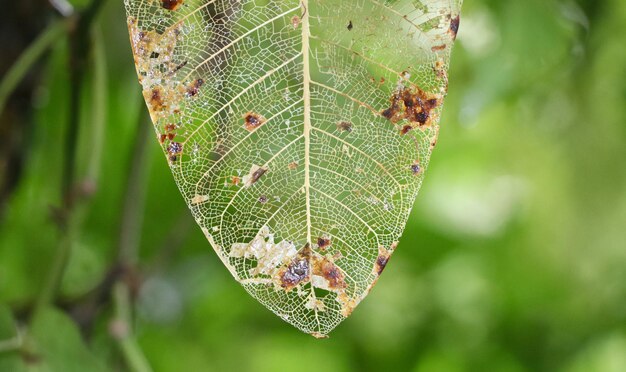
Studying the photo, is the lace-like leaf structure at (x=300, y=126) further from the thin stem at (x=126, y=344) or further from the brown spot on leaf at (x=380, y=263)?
the thin stem at (x=126, y=344)

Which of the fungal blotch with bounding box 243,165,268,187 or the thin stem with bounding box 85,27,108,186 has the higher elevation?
the fungal blotch with bounding box 243,165,268,187

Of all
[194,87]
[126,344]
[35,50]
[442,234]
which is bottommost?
[442,234]

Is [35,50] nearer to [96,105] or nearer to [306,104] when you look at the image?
[96,105]

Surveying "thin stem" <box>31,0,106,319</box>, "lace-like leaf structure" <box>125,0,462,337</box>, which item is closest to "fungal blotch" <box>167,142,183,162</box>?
"lace-like leaf structure" <box>125,0,462,337</box>

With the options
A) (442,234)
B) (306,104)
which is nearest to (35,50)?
(306,104)

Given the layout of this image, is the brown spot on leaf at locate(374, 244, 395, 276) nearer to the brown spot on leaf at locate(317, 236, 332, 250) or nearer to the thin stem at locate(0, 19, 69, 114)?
the brown spot on leaf at locate(317, 236, 332, 250)

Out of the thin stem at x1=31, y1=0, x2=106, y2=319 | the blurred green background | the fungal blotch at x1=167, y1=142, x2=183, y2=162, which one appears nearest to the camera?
the fungal blotch at x1=167, y1=142, x2=183, y2=162
